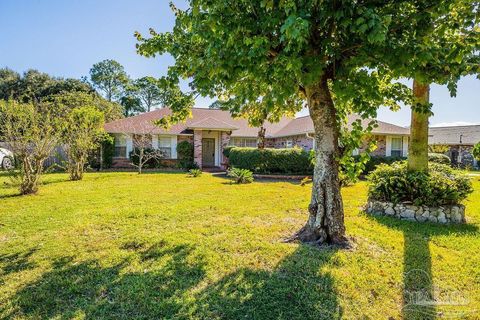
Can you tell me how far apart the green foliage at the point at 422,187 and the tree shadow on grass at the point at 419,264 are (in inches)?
24.9

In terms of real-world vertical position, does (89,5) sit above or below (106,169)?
above

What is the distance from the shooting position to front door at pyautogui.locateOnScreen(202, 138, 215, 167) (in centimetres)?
2216

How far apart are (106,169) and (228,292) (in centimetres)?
1853

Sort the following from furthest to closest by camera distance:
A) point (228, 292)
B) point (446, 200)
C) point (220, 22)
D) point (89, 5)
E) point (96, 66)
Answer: point (96, 66), point (89, 5), point (446, 200), point (220, 22), point (228, 292)

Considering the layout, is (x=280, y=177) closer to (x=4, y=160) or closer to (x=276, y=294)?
(x=276, y=294)

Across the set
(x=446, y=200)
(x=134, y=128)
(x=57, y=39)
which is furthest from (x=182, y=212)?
(x=134, y=128)

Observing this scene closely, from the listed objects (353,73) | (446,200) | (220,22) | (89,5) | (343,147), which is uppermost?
(89,5)

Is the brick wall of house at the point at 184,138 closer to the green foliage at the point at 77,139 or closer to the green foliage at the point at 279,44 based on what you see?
the green foliage at the point at 77,139

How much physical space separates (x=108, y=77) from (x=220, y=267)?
49.7 metres

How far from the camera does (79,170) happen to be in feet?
45.5

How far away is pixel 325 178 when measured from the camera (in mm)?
5082

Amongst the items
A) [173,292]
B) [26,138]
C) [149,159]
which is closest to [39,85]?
[149,159]

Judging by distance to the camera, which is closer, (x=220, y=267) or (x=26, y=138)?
(x=220, y=267)

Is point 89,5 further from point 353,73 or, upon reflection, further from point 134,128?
point 134,128
